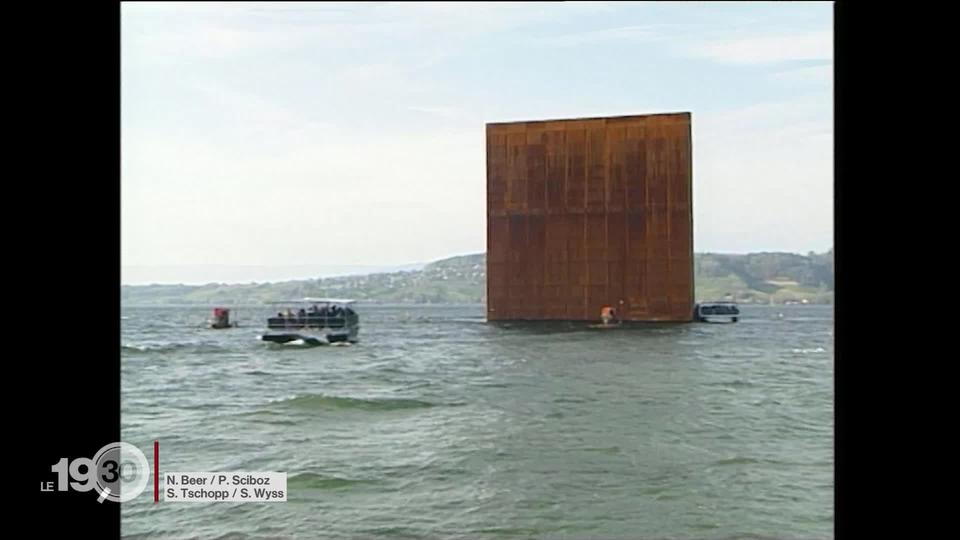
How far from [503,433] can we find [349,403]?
3080mm

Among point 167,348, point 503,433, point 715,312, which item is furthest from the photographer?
point 715,312

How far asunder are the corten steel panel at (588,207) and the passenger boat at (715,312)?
6243mm

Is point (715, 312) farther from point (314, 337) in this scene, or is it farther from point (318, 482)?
point (318, 482)

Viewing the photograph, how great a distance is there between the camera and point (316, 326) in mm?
19250

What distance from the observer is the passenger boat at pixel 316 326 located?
1928 centimetres

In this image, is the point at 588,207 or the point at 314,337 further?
the point at 314,337

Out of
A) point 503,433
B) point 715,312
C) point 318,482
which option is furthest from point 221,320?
point 318,482

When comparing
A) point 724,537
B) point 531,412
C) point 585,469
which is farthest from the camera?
point 531,412

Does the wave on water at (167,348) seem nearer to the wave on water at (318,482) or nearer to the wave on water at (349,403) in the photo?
the wave on water at (349,403)
